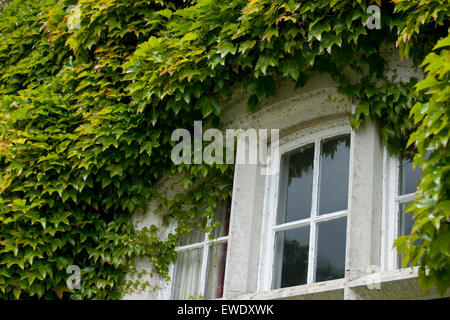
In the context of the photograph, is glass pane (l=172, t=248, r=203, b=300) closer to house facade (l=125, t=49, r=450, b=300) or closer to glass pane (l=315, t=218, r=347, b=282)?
house facade (l=125, t=49, r=450, b=300)

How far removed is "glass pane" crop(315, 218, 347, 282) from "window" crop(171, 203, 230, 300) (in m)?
0.73

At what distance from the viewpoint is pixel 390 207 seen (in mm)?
3828

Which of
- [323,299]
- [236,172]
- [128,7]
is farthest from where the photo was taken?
[128,7]

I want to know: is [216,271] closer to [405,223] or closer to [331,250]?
[331,250]

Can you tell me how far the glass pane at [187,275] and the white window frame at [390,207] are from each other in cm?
131

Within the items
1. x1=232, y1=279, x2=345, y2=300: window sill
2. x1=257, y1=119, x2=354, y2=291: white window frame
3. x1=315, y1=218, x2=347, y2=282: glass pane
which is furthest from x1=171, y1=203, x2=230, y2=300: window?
x1=315, y1=218, x2=347, y2=282: glass pane

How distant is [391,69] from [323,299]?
135 cm

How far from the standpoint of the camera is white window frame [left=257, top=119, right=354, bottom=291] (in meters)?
4.01

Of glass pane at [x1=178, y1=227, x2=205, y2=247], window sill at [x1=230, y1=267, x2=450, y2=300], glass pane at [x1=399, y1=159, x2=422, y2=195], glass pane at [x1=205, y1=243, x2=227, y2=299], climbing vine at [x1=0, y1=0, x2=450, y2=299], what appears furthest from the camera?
glass pane at [x1=178, y1=227, x2=205, y2=247]

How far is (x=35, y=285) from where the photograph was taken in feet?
14.6

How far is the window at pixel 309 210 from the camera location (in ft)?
13.0

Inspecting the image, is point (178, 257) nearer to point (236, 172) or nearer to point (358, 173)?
point (236, 172)

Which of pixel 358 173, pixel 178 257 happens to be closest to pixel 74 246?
pixel 178 257
